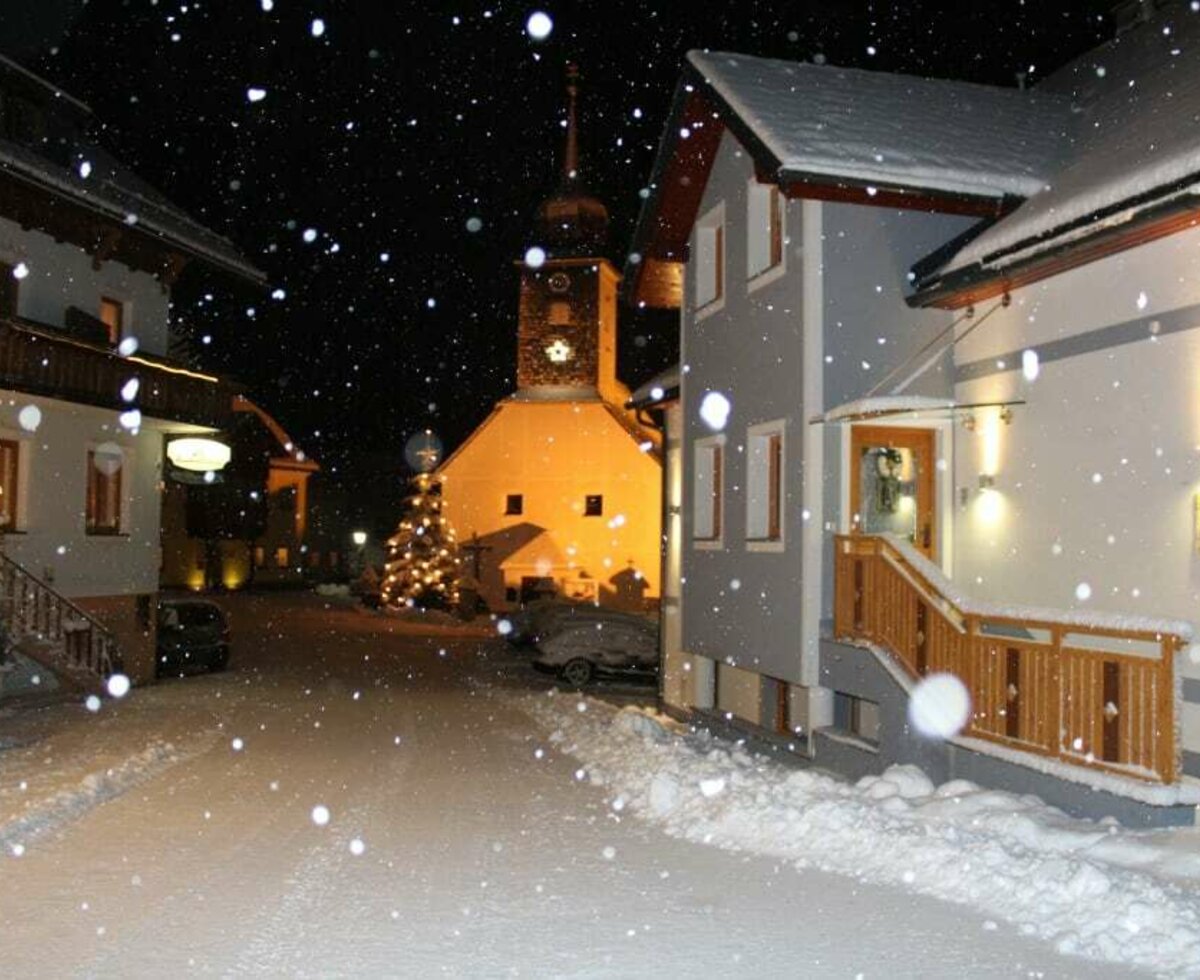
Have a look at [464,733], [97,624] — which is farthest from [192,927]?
[97,624]

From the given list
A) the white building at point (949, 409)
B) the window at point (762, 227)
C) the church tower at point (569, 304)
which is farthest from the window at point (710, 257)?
the church tower at point (569, 304)

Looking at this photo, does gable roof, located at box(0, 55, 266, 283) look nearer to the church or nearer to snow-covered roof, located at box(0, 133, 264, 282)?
snow-covered roof, located at box(0, 133, 264, 282)

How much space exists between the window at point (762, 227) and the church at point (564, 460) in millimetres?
29398

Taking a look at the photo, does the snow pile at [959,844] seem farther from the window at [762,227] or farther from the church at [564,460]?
the church at [564,460]

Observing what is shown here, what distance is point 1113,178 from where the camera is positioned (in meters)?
11.0

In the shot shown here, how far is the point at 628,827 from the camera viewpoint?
991 cm

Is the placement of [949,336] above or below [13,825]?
above

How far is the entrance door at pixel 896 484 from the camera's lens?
44.5 feet

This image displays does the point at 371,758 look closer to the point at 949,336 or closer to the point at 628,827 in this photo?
the point at 628,827

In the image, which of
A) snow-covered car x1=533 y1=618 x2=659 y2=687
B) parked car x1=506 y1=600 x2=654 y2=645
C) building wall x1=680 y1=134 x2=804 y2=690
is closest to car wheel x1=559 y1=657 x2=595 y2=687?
snow-covered car x1=533 y1=618 x2=659 y2=687

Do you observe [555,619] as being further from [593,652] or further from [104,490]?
[104,490]

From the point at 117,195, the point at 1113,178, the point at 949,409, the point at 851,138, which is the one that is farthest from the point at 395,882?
the point at 117,195

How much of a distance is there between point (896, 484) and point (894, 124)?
15.0 ft

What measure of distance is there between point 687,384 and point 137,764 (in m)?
9.30
